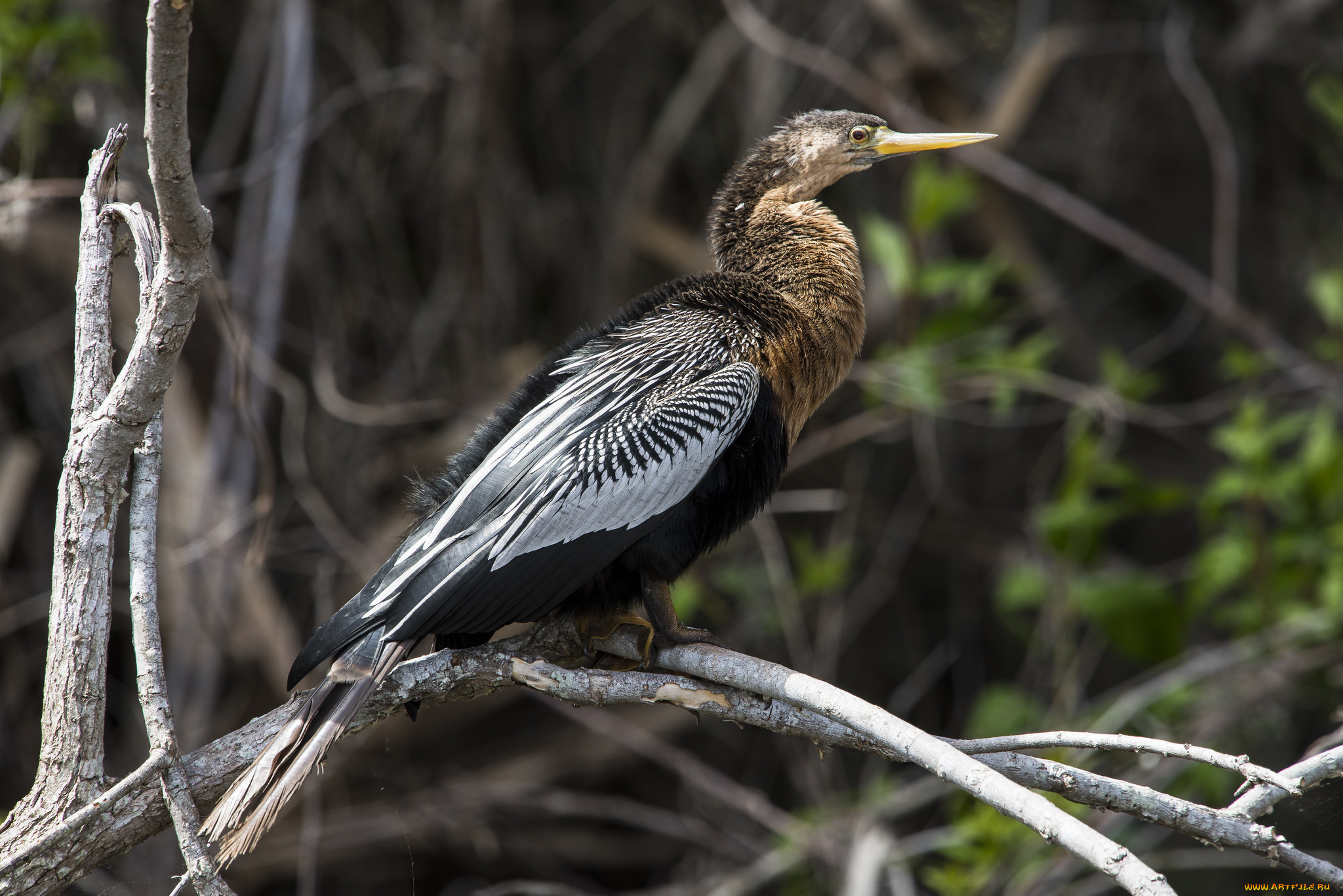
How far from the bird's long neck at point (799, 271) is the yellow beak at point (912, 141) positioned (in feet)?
0.73

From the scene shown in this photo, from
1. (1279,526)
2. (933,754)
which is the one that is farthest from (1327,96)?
(933,754)

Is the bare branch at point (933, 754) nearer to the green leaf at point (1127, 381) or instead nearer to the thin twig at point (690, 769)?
the thin twig at point (690, 769)

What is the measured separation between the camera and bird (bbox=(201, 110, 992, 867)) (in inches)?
70.5

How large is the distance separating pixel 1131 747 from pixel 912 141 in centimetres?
170

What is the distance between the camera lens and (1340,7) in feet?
15.1

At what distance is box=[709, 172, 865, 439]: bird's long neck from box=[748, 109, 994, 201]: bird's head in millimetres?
25

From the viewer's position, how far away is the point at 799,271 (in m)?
2.47

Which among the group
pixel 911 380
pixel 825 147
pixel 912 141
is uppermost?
pixel 912 141

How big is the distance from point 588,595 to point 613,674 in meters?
0.29

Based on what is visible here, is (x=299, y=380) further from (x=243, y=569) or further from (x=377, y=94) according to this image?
(x=377, y=94)

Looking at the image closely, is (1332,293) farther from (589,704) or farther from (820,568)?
(589,704)

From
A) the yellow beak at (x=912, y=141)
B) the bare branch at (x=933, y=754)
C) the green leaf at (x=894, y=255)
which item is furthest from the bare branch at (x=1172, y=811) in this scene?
the green leaf at (x=894, y=255)

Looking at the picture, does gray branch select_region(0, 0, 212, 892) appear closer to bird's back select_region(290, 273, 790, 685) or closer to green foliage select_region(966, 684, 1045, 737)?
bird's back select_region(290, 273, 790, 685)

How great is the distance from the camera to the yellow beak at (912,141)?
2.60m
